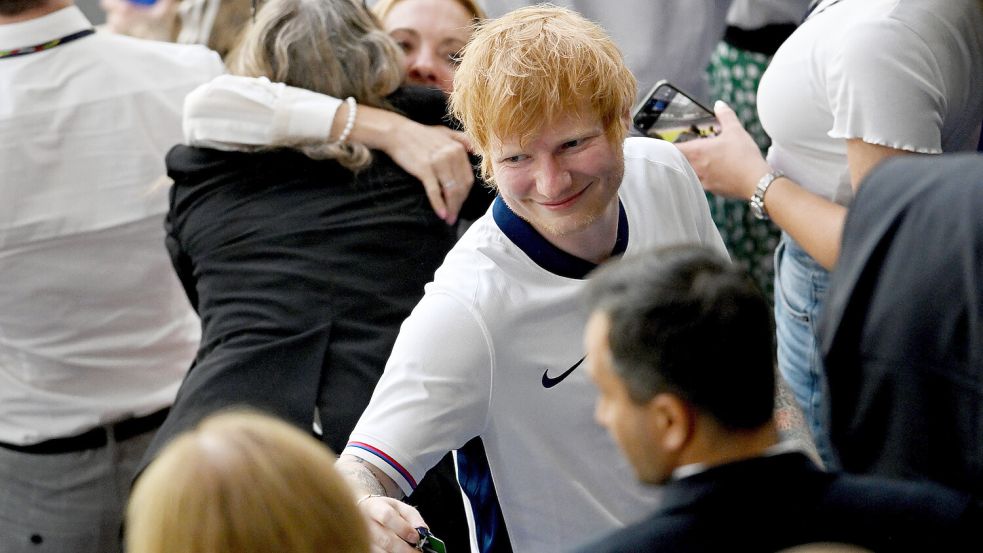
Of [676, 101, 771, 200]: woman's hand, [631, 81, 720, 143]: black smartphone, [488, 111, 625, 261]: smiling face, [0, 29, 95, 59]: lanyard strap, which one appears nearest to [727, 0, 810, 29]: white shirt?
[631, 81, 720, 143]: black smartphone

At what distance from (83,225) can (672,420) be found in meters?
1.68

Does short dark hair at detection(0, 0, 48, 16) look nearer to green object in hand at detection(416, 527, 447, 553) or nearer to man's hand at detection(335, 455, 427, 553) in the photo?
man's hand at detection(335, 455, 427, 553)

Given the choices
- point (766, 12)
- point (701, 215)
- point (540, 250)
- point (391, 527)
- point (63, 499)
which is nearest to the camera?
point (391, 527)

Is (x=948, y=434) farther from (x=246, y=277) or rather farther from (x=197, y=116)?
(x=197, y=116)

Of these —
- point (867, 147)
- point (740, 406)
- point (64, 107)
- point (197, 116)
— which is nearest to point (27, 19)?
point (64, 107)

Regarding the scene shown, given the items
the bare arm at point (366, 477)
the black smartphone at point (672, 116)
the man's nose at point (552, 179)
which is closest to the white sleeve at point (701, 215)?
the man's nose at point (552, 179)

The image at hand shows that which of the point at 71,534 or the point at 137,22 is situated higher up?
the point at 137,22

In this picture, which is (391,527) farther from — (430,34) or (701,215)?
(430,34)

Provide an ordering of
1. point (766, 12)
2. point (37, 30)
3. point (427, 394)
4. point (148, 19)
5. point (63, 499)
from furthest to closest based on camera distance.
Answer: point (148, 19), point (766, 12), point (63, 499), point (37, 30), point (427, 394)

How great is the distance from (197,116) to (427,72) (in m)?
0.57

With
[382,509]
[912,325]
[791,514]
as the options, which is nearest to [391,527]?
[382,509]

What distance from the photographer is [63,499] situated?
2.47 meters

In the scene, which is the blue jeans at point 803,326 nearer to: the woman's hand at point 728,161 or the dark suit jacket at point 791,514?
the woman's hand at point 728,161

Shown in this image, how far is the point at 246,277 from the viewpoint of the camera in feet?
6.89
